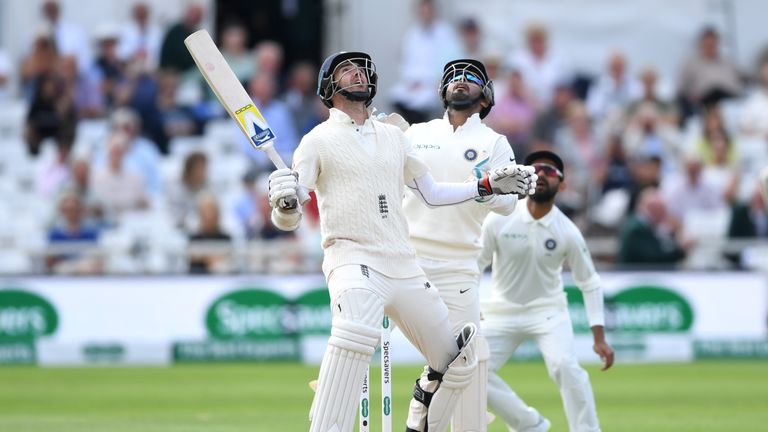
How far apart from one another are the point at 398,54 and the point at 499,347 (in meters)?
10.1

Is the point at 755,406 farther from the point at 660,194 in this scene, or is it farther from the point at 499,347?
the point at 660,194

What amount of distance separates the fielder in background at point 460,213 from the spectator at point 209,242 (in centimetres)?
729

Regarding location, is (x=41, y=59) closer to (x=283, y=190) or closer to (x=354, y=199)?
(x=354, y=199)

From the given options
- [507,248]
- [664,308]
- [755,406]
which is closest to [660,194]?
[664,308]

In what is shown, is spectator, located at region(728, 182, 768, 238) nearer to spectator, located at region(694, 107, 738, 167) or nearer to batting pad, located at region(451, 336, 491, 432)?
spectator, located at region(694, 107, 738, 167)

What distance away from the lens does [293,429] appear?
927 centimetres

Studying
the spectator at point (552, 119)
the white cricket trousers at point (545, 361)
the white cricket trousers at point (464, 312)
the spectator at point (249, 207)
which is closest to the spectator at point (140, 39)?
the spectator at point (249, 207)

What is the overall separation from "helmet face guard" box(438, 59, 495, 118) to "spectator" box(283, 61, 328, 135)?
8996 mm

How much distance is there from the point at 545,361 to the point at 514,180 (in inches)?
80.0

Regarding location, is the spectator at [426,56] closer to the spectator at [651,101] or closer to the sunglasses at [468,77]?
the spectator at [651,101]

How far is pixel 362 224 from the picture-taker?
681 cm

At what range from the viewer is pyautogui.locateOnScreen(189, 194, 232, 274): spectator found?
14.9 metres

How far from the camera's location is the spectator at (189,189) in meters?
15.6

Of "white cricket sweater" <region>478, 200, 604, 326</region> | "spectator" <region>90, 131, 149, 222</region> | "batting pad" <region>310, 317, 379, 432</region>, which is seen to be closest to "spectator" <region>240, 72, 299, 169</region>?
"spectator" <region>90, 131, 149, 222</region>
